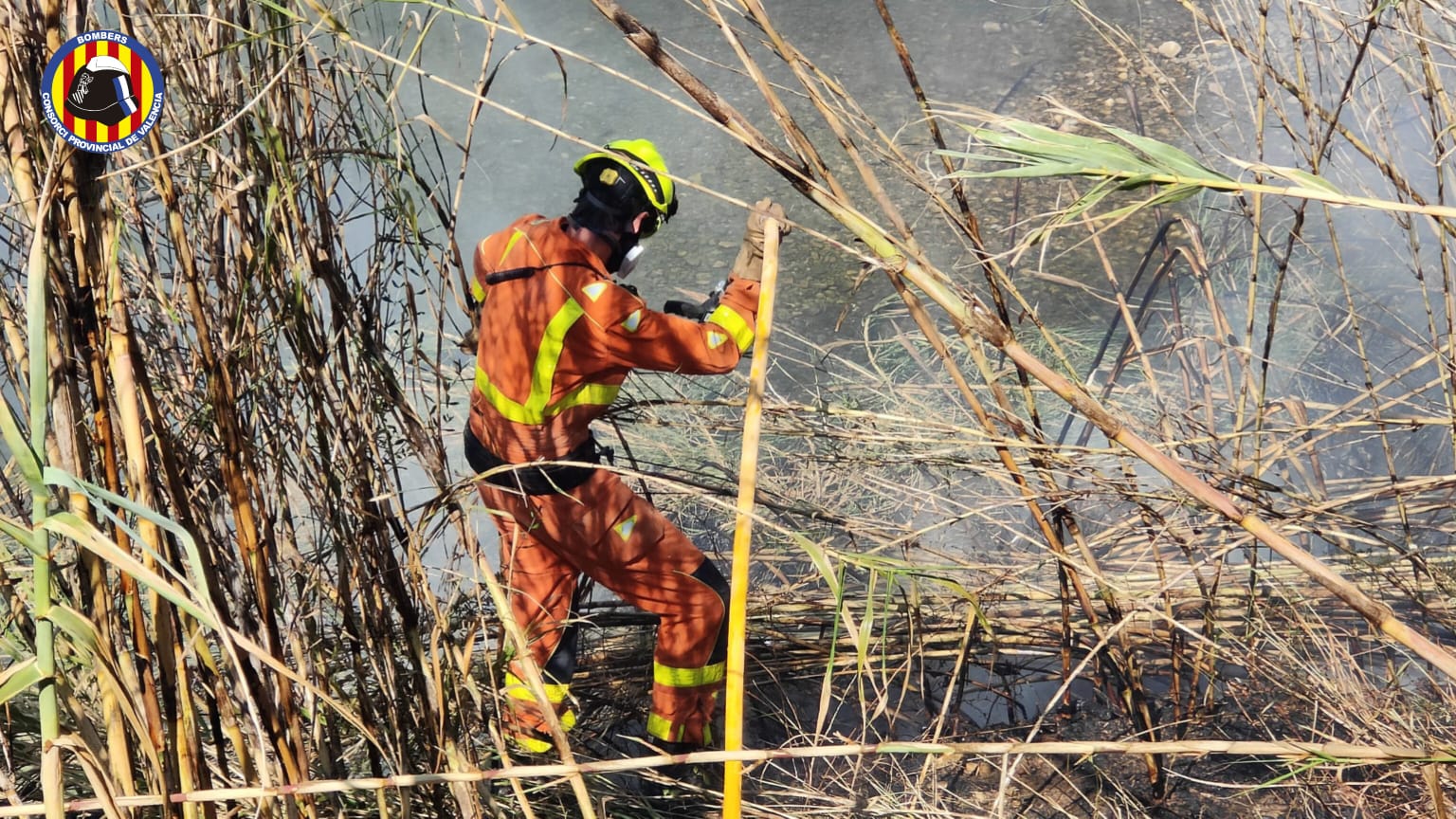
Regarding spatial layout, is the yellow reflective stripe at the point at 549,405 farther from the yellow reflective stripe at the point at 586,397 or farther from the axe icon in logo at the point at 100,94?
the axe icon in logo at the point at 100,94

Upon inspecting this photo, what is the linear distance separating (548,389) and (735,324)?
18.7 inches

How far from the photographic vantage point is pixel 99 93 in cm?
126

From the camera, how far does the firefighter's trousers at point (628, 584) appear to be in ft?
9.67

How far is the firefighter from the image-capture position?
8.86 ft

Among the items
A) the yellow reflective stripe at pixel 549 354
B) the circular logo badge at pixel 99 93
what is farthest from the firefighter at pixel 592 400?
the circular logo badge at pixel 99 93

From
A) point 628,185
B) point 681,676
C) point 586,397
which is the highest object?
point 628,185

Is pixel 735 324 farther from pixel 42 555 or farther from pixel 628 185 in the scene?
pixel 42 555

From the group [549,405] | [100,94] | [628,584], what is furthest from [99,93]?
[628,584]

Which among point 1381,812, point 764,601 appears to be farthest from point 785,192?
point 1381,812

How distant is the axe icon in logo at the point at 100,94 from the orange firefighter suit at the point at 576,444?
1232 mm

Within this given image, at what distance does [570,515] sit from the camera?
9.67 feet

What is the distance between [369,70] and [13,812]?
3.45 ft

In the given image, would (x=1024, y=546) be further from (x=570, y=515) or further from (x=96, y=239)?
(x=96, y=239)

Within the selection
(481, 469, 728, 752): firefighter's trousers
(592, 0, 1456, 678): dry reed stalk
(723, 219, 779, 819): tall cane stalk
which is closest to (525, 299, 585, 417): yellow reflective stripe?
(481, 469, 728, 752): firefighter's trousers
